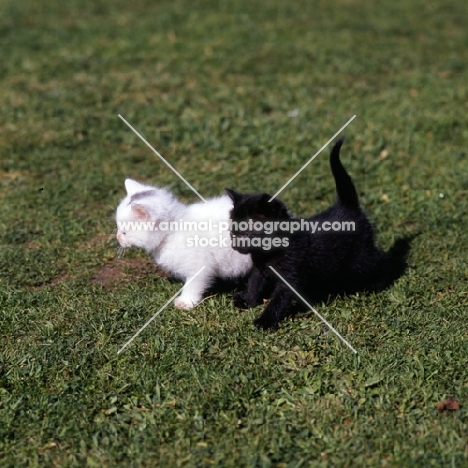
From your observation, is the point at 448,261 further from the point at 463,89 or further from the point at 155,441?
the point at 463,89

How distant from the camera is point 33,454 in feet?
11.9

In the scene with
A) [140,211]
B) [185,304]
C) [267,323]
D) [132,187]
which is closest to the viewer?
[267,323]

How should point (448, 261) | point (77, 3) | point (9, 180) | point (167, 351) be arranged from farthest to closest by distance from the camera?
point (77, 3) → point (9, 180) → point (448, 261) → point (167, 351)

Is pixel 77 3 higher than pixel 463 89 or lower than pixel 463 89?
higher

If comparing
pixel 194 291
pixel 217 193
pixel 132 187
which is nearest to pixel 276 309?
pixel 194 291

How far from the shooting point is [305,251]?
463 centimetres

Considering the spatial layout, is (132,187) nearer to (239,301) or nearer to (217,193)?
(239,301)

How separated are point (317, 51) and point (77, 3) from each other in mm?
4505

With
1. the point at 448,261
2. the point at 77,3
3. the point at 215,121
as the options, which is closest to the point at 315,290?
the point at 448,261

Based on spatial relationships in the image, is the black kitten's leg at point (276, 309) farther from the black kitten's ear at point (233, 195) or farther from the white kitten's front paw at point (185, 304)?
the black kitten's ear at point (233, 195)

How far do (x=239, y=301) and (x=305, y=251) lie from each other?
62 centimetres

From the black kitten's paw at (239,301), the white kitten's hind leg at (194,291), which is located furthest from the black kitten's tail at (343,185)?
the white kitten's hind leg at (194,291)

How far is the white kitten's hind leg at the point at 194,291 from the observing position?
4.84 metres

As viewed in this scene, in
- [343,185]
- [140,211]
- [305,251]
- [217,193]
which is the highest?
[140,211]
